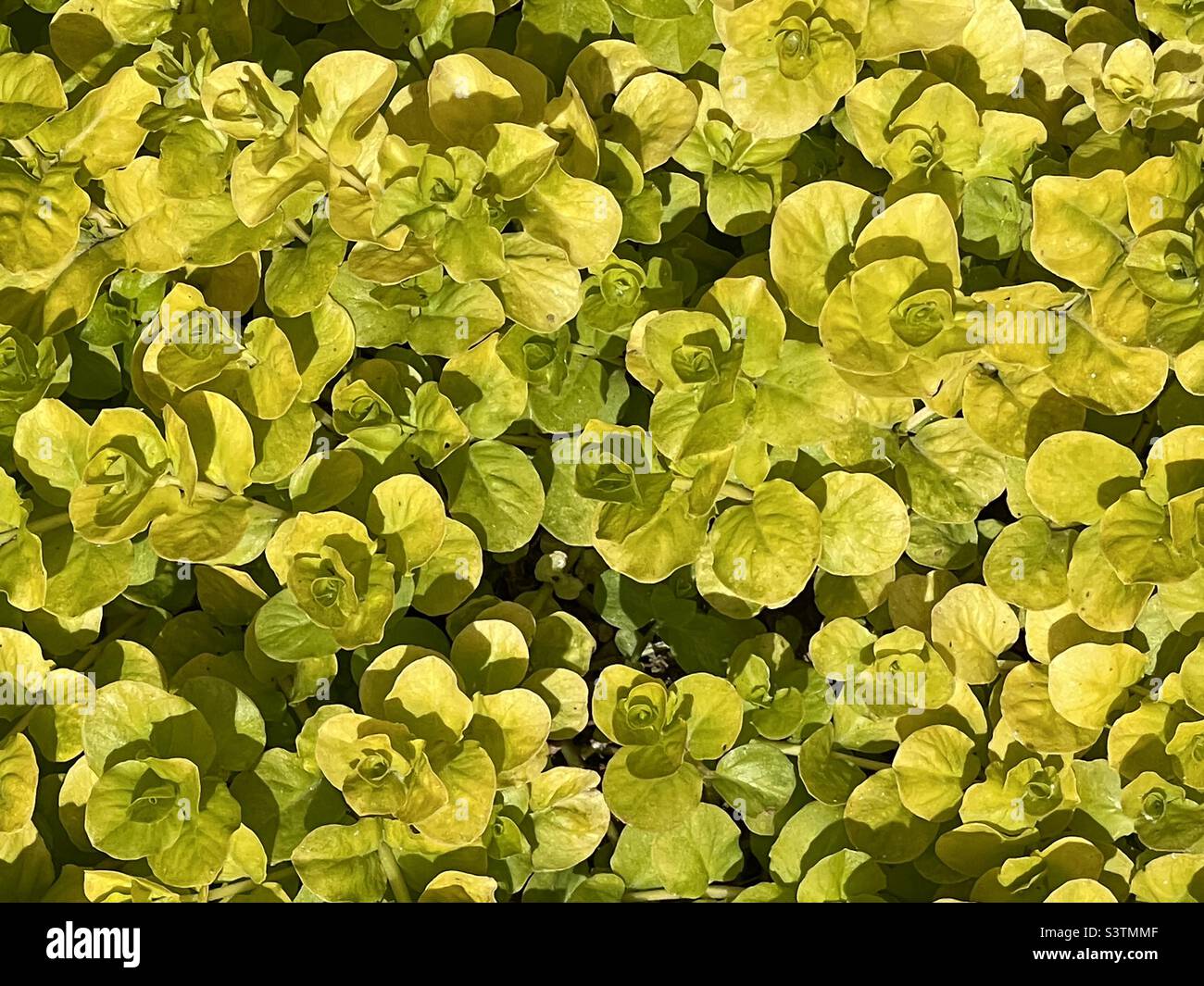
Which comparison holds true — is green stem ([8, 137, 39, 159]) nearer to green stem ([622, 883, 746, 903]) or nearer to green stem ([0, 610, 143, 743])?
green stem ([0, 610, 143, 743])

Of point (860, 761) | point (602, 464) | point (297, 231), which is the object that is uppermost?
point (297, 231)

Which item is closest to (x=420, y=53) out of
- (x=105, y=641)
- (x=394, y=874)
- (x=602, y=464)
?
(x=602, y=464)

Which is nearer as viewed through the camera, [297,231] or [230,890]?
[230,890]

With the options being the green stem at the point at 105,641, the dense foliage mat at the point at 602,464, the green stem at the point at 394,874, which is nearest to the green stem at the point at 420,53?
the dense foliage mat at the point at 602,464

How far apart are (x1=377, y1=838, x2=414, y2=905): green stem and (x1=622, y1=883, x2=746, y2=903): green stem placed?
376 mm

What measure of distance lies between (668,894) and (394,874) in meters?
0.45

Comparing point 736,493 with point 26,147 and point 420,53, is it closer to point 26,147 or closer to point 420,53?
point 420,53

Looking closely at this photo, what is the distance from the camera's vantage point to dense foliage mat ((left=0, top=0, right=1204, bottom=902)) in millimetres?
1644

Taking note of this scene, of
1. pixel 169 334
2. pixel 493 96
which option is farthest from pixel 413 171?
pixel 169 334

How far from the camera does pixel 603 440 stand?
5.70ft

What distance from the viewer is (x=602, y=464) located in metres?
1.74

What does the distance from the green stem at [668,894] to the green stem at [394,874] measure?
0.38 m

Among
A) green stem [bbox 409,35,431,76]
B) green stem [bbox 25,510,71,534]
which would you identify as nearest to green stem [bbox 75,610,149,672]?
green stem [bbox 25,510,71,534]

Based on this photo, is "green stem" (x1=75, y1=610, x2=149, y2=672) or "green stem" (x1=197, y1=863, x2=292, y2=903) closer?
"green stem" (x1=197, y1=863, x2=292, y2=903)
